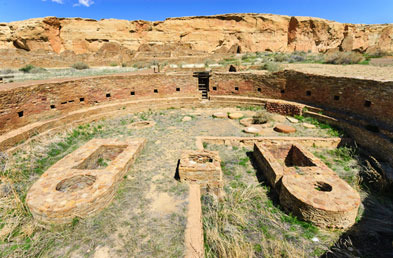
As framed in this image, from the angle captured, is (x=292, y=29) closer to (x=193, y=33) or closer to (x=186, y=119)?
(x=193, y=33)

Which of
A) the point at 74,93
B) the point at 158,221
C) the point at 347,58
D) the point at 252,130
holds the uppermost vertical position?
the point at 347,58

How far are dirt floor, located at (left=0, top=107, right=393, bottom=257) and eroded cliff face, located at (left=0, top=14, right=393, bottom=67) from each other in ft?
98.4

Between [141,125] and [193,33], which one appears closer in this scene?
[141,125]

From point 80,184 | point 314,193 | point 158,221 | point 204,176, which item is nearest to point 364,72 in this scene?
point 314,193

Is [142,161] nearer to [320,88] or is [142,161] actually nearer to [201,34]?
[320,88]

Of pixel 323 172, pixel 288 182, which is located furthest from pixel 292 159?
pixel 288 182

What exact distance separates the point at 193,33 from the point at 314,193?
41.6 metres

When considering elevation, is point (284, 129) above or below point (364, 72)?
below

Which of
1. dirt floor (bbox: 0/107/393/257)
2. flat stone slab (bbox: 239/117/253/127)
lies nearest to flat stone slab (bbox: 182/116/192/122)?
flat stone slab (bbox: 239/117/253/127)

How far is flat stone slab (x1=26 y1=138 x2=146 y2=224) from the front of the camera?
13.4ft

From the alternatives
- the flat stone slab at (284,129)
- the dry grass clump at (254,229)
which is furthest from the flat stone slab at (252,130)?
the dry grass clump at (254,229)

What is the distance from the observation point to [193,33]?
40.3 m

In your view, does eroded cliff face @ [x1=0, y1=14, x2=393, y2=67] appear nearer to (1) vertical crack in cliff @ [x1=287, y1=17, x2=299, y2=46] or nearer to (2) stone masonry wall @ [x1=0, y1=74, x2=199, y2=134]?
(1) vertical crack in cliff @ [x1=287, y1=17, x2=299, y2=46]

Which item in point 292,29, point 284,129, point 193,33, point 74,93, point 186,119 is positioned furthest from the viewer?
point 292,29
